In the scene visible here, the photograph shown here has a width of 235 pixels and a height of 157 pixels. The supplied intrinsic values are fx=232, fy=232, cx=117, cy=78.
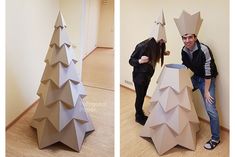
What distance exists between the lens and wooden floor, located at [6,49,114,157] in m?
1.56

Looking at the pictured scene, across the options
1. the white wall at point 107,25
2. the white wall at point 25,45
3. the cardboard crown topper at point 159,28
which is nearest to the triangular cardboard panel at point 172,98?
the cardboard crown topper at point 159,28

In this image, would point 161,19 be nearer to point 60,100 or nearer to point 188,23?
point 188,23

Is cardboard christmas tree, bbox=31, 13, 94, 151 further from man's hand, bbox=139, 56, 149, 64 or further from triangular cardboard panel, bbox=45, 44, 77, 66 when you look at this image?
man's hand, bbox=139, 56, 149, 64

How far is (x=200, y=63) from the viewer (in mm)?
1606

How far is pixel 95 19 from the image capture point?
1.56 m

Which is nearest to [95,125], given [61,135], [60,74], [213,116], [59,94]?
[61,135]

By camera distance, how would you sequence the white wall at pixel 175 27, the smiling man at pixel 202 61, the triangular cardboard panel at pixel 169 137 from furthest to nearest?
the triangular cardboard panel at pixel 169 137
the smiling man at pixel 202 61
the white wall at pixel 175 27

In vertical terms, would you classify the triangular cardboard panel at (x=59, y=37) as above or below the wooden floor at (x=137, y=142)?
above

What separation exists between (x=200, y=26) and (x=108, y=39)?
59cm

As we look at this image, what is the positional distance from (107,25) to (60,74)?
468mm

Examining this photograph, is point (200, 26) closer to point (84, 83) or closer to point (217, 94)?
point (217, 94)

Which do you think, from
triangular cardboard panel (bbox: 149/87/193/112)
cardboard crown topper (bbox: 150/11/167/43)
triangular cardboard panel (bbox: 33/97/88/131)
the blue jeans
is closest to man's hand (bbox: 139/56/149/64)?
cardboard crown topper (bbox: 150/11/167/43)

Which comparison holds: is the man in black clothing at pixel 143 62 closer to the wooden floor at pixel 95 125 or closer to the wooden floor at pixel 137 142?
the wooden floor at pixel 137 142

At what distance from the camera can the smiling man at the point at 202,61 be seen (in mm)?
1474
